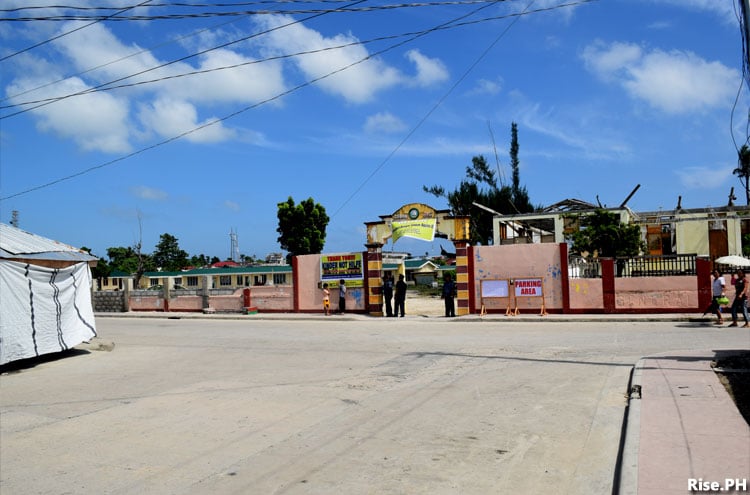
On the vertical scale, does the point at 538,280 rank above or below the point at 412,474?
above

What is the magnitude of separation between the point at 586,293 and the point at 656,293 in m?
2.46

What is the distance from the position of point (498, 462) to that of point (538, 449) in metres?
0.62

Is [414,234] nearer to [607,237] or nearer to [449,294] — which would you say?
[449,294]

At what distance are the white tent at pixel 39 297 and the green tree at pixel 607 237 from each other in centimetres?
2607

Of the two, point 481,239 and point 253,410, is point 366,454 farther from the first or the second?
point 481,239

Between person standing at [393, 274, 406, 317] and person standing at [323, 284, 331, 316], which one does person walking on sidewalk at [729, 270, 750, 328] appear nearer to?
person standing at [393, 274, 406, 317]

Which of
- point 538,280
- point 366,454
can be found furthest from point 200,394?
point 538,280

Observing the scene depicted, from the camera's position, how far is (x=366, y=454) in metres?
6.54

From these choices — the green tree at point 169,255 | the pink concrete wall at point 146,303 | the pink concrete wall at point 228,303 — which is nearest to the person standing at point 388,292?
the pink concrete wall at point 228,303

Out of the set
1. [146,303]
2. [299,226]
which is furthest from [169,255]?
[146,303]

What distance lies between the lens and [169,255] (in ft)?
302

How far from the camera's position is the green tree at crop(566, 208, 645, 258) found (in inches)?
1313

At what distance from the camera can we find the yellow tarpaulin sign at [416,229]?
2780 centimetres

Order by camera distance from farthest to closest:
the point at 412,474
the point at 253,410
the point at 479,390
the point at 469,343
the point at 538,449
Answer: the point at 469,343 < the point at 479,390 < the point at 253,410 < the point at 538,449 < the point at 412,474
